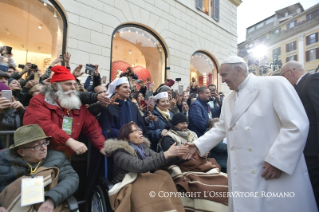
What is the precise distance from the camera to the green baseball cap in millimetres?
2078

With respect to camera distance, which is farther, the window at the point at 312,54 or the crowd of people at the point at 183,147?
the window at the point at 312,54

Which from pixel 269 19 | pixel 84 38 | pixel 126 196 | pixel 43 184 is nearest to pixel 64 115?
pixel 43 184

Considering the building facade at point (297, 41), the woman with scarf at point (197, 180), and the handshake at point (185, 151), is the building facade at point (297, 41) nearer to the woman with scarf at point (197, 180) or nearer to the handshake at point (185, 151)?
the woman with scarf at point (197, 180)

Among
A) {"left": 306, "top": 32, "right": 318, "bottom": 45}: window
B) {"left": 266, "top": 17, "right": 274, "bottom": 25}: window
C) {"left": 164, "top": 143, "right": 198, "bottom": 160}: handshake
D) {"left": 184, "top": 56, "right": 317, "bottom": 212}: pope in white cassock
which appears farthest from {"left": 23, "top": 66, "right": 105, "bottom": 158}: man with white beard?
{"left": 266, "top": 17, "right": 274, "bottom": 25}: window

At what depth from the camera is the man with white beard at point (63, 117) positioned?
2434 mm

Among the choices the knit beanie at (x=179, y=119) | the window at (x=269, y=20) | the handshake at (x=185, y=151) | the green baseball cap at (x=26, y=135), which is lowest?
the handshake at (x=185, y=151)

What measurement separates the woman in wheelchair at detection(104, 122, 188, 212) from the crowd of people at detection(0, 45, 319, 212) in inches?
0.4

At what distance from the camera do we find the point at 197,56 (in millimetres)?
11180

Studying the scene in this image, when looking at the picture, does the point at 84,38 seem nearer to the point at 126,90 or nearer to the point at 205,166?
the point at 126,90

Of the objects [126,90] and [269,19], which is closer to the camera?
[126,90]

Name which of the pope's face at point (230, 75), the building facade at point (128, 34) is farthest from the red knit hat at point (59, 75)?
the building facade at point (128, 34)

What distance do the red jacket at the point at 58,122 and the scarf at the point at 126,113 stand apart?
40 centimetres

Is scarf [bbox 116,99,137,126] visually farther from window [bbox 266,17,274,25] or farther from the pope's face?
window [bbox 266,17,274,25]

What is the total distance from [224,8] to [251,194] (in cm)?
1356
